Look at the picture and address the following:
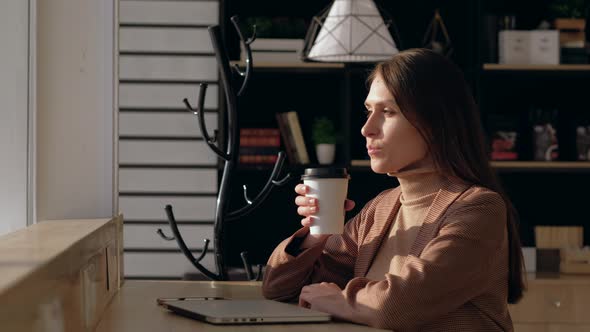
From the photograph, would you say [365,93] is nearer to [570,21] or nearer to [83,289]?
[570,21]

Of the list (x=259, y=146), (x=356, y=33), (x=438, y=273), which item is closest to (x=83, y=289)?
(x=438, y=273)

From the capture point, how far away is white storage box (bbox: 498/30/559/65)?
14.0 ft

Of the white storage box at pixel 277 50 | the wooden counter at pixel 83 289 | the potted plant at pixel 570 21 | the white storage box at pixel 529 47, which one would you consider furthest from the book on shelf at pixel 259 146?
the wooden counter at pixel 83 289

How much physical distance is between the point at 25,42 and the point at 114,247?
449 millimetres

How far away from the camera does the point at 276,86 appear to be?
177 inches

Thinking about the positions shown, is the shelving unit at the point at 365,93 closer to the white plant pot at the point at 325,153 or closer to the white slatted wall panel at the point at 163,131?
the white plant pot at the point at 325,153

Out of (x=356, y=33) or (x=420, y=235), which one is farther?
(x=356, y=33)

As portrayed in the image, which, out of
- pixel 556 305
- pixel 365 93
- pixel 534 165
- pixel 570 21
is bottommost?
pixel 556 305

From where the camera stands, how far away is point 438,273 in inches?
64.8

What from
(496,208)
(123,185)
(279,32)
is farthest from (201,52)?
(496,208)

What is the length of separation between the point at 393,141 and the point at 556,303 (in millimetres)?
2336

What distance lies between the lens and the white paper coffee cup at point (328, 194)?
173 centimetres

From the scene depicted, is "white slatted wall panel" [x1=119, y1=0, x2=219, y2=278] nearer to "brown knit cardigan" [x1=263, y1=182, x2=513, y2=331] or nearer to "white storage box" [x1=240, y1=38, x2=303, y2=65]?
"white storage box" [x1=240, y1=38, x2=303, y2=65]

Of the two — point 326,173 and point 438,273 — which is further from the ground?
point 326,173
